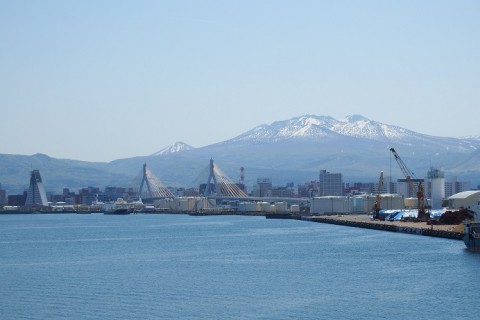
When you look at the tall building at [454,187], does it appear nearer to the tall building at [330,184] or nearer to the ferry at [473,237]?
the tall building at [330,184]

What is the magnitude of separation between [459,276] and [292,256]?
1054 centimetres

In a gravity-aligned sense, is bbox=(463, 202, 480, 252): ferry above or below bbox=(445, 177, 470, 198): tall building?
below

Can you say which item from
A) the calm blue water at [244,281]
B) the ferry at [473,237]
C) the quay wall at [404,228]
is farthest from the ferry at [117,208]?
the ferry at [473,237]

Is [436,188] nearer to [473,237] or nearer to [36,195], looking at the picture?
[473,237]

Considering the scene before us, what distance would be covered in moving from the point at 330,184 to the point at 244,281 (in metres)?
142

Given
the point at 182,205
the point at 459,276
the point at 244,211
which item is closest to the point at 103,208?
the point at 182,205

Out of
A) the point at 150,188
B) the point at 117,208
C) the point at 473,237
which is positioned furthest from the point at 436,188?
the point at 150,188

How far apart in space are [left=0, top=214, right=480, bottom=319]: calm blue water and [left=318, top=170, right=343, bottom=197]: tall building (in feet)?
399

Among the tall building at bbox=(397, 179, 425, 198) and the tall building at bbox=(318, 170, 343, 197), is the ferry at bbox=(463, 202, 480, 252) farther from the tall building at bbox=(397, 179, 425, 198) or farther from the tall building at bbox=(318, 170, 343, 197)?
the tall building at bbox=(318, 170, 343, 197)

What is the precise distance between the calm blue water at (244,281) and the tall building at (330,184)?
399 ft

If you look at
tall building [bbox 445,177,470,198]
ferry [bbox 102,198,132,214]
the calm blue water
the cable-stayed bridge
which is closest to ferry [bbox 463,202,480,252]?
the calm blue water

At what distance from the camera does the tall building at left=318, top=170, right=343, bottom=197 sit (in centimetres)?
16975

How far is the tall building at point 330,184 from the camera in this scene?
557 ft

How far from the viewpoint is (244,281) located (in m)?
30.0
